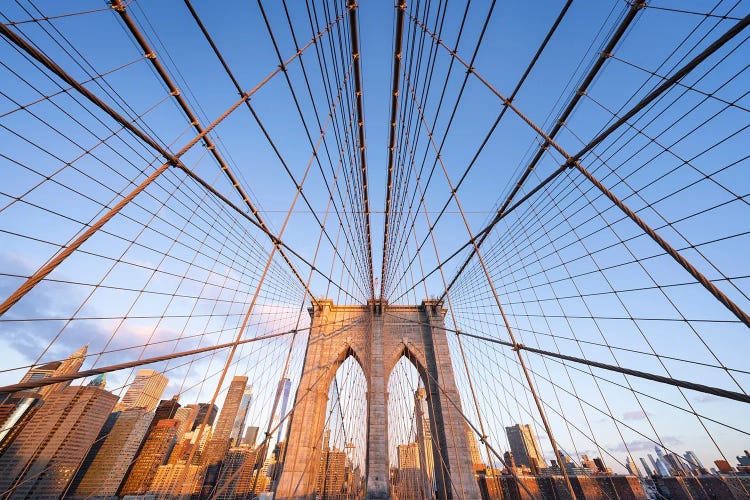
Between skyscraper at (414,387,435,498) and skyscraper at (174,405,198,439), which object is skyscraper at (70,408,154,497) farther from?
skyscraper at (414,387,435,498)

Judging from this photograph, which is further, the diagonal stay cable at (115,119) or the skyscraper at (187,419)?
the skyscraper at (187,419)

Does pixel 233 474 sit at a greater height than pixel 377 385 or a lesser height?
lesser

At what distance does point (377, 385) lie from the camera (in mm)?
12117

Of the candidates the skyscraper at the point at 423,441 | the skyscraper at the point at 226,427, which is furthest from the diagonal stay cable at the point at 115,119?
the skyscraper at the point at 423,441

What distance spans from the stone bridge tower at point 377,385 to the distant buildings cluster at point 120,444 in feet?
6.57

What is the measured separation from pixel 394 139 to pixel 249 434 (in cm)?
9665

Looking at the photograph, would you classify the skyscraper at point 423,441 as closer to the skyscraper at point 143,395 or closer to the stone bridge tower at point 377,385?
the stone bridge tower at point 377,385

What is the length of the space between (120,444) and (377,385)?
9.88 metres

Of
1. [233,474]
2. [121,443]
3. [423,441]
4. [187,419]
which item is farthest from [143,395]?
[423,441]

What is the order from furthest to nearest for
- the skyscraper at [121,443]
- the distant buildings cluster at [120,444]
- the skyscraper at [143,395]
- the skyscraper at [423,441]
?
the skyscraper at [423,441] < the skyscraper at [143,395] < the skyscraper at [121,443] < the distant buildings cluster at [120,444]

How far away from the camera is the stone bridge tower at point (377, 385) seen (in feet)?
33.4

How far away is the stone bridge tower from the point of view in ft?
33.4

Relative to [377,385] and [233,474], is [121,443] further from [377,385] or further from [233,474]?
[233,474]

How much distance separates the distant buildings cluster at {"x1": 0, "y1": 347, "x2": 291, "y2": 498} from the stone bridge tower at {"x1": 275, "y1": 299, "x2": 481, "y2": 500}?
200cm
